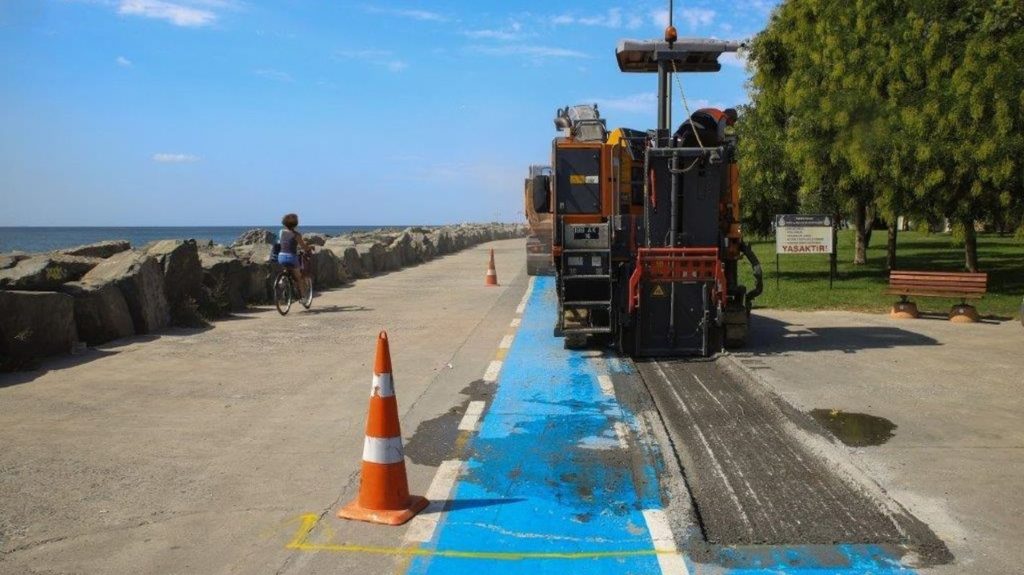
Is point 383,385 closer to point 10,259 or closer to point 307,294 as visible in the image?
point 10,259

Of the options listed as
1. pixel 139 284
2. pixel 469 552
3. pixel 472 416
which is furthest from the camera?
pixel 139 284

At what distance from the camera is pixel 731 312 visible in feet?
36.0

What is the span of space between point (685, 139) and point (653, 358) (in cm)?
312

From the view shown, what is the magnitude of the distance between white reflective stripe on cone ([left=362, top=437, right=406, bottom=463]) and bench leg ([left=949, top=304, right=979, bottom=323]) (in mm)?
12223

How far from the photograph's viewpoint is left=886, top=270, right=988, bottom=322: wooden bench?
13.9 meters

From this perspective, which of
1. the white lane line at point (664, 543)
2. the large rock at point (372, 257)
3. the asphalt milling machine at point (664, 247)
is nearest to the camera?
the white lane line at point (664, 543)

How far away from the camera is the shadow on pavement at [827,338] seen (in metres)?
11.2

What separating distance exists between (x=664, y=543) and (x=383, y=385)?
6.40ft

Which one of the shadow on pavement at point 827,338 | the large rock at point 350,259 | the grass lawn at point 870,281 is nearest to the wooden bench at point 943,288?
the grass lawn at point 870,281

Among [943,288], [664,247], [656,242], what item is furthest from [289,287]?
[943,288]

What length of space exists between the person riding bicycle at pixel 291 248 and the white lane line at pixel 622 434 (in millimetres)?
10059

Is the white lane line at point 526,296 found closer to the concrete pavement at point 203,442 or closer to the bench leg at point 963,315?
the concrete pavement at point 203,442

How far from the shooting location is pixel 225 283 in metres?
15.5

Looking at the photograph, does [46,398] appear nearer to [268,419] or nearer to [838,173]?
[268,419]
